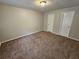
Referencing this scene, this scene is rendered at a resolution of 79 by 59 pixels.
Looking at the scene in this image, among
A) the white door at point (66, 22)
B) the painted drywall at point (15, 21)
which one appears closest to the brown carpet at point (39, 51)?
the painted drywall at point (15, 21)

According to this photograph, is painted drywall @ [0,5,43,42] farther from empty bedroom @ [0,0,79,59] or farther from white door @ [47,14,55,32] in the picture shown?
white door @ [47,14,55,32]

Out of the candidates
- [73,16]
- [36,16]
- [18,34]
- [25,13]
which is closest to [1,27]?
[18,34]

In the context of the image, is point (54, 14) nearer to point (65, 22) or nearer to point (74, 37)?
point (65, 22)

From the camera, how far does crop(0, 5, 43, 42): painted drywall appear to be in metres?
2.99

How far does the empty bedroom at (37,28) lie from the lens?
95.6 inches

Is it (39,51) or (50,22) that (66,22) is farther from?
(39,51)

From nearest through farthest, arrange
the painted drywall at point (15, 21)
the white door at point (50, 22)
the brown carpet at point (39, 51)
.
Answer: the brown carpet at point (39, 51) → the painted drywall at point (15, 21) → the white door at point (50, 22)

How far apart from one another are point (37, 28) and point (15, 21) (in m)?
2.41

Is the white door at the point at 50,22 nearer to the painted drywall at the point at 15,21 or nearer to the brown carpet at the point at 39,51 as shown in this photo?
the painted drywall at the point at 15,21

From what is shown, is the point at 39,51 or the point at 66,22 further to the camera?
the point at 66,22

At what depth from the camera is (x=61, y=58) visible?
6.27ft

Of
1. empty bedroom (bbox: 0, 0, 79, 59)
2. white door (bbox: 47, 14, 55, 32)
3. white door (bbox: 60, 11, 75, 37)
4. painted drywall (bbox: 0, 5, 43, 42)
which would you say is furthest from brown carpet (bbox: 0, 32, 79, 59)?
white door (bbox: 47, 14, 55, 32)

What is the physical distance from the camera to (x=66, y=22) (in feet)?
12.9

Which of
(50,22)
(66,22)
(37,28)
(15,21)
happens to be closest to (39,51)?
(15,21)
